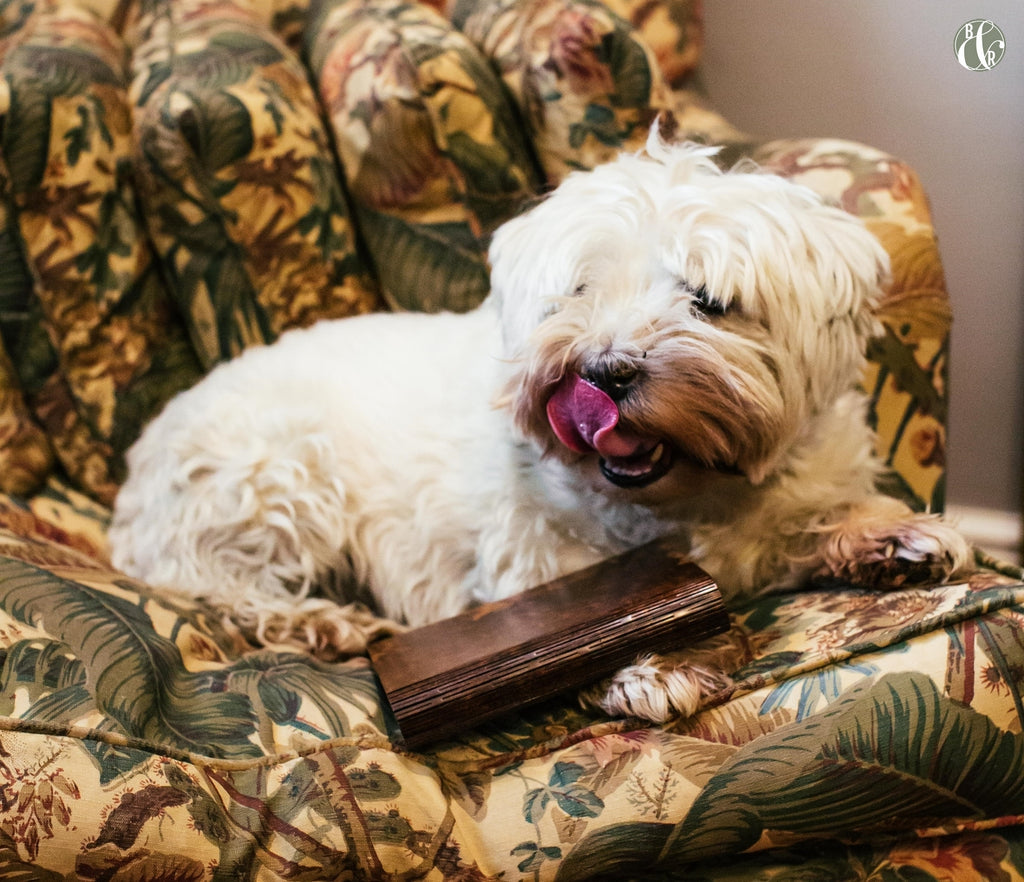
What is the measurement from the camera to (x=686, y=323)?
988 millimetres

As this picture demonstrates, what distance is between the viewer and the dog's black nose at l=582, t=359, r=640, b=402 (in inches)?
37.5

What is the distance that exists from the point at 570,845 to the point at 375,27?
1.52 meters

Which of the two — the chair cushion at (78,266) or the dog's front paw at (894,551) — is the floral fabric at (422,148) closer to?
the chair cushion at (78,266)

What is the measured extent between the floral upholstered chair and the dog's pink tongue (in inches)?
11.5

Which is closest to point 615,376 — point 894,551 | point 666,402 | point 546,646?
point 666,402

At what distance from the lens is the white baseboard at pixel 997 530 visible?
1.42 m

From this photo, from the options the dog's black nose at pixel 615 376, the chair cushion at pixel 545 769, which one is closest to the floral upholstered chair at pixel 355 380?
the chair cushion at pixel 545 769

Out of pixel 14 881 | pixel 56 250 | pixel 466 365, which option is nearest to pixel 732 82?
pixel 466 365

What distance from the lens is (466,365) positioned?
4.48ft

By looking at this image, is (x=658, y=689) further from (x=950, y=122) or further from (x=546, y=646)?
(x=950, y=122)

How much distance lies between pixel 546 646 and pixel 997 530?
0.90m

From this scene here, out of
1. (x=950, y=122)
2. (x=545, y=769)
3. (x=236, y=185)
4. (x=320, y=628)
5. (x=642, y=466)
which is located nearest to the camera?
(x=545, y=769)

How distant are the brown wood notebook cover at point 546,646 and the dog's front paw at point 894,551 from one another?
8.5 inches

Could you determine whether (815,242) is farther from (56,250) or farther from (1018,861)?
(56,250)
